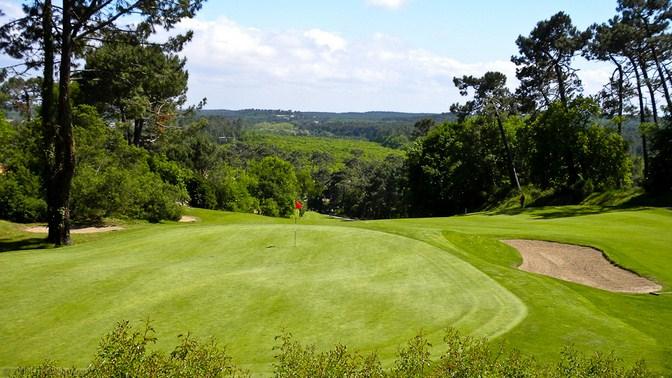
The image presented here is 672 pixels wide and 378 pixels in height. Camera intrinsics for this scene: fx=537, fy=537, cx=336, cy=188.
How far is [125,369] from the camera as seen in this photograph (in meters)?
6.77

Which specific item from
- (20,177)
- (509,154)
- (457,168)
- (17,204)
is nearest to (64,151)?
(17,204)

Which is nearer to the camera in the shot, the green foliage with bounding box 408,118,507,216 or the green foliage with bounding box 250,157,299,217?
the green foliage with bounding box 408,118,507,216

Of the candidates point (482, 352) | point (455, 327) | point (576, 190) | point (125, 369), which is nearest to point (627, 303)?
point (455, 327)

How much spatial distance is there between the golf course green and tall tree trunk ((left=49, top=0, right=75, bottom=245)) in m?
4.73

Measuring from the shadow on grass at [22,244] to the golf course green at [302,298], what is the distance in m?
5.20

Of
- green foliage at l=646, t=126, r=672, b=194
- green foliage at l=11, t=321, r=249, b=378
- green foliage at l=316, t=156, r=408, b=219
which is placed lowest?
green foliage at l=316, t=156, r=408, b=219

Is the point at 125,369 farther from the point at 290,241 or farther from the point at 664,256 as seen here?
the point at 664,256

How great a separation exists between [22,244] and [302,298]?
56.9 feet

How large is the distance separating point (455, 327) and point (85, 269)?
33.5ft

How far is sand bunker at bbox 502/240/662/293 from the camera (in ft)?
58.9

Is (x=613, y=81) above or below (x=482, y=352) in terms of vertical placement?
above

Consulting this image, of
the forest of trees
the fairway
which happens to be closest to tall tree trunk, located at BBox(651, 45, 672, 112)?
the forest of trees

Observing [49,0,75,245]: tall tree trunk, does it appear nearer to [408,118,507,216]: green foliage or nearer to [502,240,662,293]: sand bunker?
[502,240,662,293]: sand bunker

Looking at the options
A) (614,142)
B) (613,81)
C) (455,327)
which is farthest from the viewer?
(613,81)
